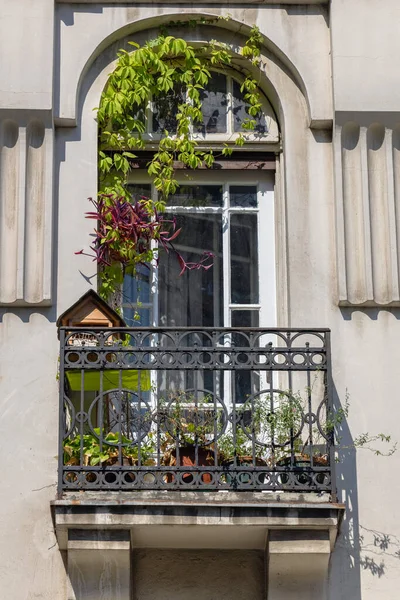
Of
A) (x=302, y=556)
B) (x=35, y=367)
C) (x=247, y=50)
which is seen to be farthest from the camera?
(x=247, y=50)

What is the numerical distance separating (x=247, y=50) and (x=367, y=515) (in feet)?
11.6

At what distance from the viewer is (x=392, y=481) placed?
35.9ft

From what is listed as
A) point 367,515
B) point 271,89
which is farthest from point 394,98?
point 367,515

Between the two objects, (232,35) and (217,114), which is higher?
(232,35)

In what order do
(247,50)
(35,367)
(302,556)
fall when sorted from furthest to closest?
(247,50), (35,367), (302,556)

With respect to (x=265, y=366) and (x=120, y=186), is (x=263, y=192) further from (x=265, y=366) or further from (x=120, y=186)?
(x=265, y=366)

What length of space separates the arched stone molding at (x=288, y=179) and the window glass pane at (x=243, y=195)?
0.68ft

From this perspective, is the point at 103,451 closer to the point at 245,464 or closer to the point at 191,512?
the point at 191,512

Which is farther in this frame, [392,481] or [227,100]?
[227,100]

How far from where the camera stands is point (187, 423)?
10695 millimetres

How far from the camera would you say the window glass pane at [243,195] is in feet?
39.1

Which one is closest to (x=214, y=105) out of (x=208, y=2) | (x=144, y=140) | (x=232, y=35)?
(x=232, y=35)

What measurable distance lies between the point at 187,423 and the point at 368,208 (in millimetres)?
2097

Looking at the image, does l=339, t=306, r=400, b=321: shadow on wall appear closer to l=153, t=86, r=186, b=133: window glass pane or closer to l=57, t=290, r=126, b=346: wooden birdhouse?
l=57, t=290, r=126, b=346: wooden birdhouse
